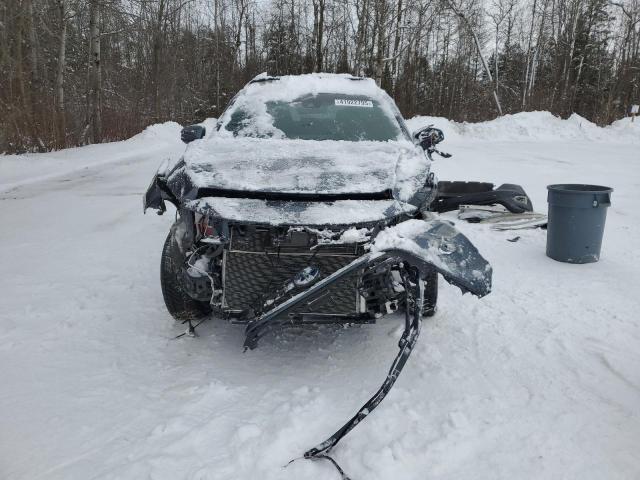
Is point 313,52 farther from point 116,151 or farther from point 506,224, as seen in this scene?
point 506,224

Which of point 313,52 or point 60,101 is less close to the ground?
point 313,52

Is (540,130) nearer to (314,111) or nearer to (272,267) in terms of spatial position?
(314,111)

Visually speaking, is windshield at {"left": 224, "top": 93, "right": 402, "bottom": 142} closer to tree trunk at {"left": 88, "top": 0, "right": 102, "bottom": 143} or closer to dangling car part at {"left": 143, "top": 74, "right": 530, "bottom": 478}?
dangling car part at {"left": 143, "top": 74, "right": 530, "bottom": 478}

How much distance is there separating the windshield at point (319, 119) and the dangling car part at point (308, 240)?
459mm

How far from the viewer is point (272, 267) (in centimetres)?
265

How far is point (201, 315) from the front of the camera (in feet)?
11.2

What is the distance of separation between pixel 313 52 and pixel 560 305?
31029mm

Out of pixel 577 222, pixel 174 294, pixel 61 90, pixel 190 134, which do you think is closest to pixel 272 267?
pixel 174 294

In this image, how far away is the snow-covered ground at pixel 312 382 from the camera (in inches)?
84.7

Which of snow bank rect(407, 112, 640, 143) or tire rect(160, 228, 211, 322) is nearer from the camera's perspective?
tire rect(160, 228, 211, 322)

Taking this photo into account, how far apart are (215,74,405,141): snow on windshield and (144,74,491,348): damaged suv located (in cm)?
53

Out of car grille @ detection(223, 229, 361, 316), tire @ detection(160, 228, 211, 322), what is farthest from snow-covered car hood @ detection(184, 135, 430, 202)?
tire @ detection(160, 228, 211, 322)

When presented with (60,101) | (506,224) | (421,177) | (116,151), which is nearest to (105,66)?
(60,101)

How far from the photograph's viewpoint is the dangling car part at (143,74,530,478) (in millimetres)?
2357
